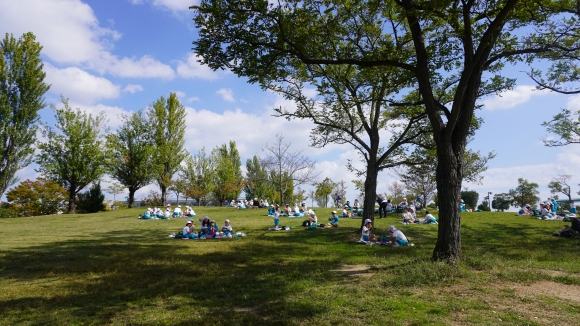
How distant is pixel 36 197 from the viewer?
36.8 m

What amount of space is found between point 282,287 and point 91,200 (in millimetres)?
36091

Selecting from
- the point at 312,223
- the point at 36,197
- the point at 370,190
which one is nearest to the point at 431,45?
the point at 370,190

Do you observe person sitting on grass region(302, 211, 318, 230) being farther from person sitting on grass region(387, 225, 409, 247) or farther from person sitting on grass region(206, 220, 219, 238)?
person sitting on grass region(387, 225, 409, 247)

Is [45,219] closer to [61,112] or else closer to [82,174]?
[82,174]

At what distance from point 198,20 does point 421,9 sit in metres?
5.92

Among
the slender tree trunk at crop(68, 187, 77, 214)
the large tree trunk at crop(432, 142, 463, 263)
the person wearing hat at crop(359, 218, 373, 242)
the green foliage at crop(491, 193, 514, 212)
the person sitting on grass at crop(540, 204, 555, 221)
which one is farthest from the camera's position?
the green foliage at crop(491, 193, 514, 212)

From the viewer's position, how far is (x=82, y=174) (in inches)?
1412

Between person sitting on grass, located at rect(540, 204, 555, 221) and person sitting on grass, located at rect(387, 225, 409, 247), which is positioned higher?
person sitting on grass, located at rect(540, 204, 555, 221)

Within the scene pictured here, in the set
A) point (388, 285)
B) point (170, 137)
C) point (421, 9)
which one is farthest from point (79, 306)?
point (170, 137)

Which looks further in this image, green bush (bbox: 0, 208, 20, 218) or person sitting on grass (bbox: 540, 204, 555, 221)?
green bush (bbox: 0, 208, 20, 218)

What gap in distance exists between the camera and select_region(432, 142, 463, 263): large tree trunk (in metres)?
8.77

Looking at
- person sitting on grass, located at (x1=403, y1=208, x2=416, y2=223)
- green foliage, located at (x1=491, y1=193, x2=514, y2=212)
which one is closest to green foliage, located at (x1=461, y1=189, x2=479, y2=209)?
green foliage, located at (x1=491, y1=193, x2=514, y2=212)

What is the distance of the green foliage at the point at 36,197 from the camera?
36125 millimetres

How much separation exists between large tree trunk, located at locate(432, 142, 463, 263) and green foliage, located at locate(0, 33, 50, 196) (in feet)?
117
